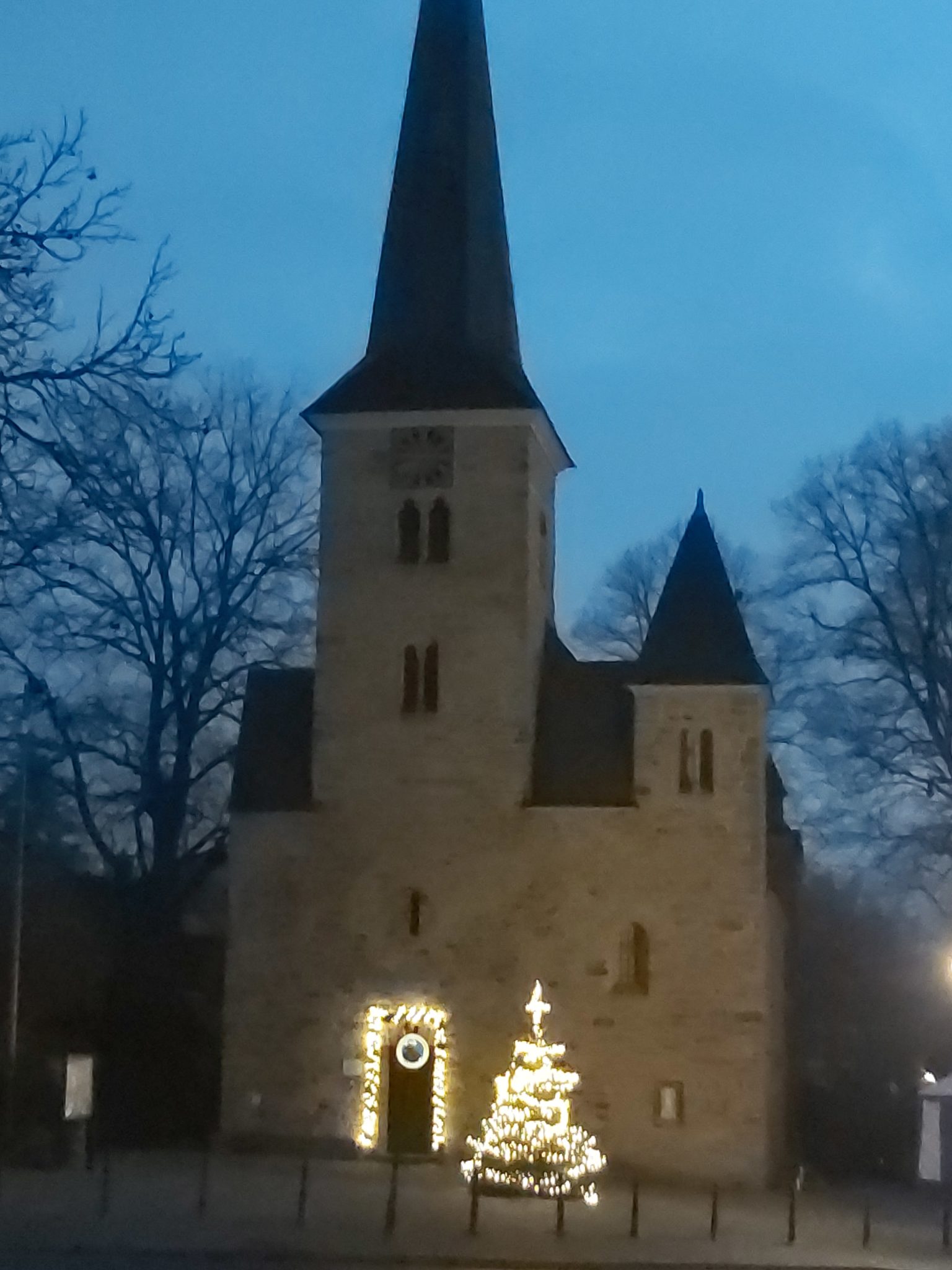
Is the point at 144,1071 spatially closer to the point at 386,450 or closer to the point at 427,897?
the point at 427,897

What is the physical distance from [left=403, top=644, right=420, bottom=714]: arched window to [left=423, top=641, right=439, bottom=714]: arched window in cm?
11

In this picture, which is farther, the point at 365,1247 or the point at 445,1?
the point at 445,1

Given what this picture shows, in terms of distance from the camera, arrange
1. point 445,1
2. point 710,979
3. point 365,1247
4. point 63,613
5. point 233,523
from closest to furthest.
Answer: point 63,613 < point 365,1247 < point 710,979 < point 445,1 < point 233,523

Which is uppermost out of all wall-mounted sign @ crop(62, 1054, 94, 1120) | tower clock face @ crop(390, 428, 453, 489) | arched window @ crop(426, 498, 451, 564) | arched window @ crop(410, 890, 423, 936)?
tower clock face @ crop(390, 428, 453, 489)

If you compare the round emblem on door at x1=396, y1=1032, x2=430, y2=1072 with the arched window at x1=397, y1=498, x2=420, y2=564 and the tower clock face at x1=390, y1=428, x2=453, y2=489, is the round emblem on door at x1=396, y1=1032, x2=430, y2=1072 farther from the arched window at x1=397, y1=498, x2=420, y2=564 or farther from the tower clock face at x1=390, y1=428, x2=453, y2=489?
the tower clock face at x1=390, y1=428, x2=453, y2=489

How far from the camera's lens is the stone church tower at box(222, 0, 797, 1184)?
2917 centimetres

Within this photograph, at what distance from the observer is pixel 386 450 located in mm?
31547

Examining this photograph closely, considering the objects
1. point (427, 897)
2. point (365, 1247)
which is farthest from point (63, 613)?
point (427, 897)

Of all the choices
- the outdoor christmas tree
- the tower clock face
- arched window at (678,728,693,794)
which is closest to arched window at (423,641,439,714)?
the tower clock face

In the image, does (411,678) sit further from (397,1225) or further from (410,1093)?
(397,1225)

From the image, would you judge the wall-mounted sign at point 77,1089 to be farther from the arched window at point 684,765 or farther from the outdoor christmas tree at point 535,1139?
the arched window at point 684,765

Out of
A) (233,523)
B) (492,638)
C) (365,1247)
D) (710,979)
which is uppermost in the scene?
(233,523)

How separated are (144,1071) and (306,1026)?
476 centimetres

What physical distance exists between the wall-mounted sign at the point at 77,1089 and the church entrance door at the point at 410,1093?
20.8 feet
